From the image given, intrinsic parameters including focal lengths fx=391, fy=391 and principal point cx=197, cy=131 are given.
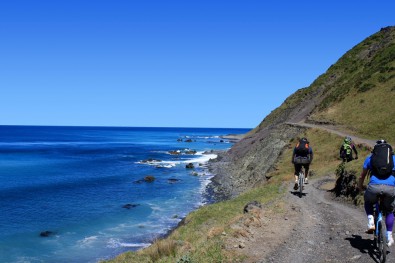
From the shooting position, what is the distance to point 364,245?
10.6 metres

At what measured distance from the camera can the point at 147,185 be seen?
57625 mm

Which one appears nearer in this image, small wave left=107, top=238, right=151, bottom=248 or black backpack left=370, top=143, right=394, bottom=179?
black backpack left=370, top=143, right=394, bottom=179

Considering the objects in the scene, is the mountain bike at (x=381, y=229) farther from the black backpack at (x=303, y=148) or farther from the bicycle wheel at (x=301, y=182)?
the bicycle wheel at (x=301, y=182)

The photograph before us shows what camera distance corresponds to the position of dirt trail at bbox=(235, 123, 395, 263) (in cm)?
995

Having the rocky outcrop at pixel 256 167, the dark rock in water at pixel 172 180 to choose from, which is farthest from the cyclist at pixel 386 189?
the dark rock in water at pixel 172 180

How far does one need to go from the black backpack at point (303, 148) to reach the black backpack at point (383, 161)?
9.31m

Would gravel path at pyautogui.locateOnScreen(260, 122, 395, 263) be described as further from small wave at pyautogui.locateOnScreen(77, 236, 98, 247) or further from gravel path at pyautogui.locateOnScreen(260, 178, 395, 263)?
small wave at pyautogui.locateOnScreen(77, 236, 98, 247)

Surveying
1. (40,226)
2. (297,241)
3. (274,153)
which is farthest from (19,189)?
(297,241)

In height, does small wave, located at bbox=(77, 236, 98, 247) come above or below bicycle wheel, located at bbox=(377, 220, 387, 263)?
below

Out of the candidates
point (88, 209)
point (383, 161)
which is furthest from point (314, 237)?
point (88, 209)

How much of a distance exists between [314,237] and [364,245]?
1571 mm

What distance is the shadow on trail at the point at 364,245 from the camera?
32.1ft

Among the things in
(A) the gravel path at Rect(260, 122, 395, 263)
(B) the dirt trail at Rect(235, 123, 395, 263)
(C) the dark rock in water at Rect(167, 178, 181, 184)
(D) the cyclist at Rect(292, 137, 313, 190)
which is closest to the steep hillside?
(C) the dark rock in water at Rect(167, 178, 181, 184)

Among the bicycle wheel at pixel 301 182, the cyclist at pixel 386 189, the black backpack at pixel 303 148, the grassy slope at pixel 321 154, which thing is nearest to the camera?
the cyclist at pixel 386 189
